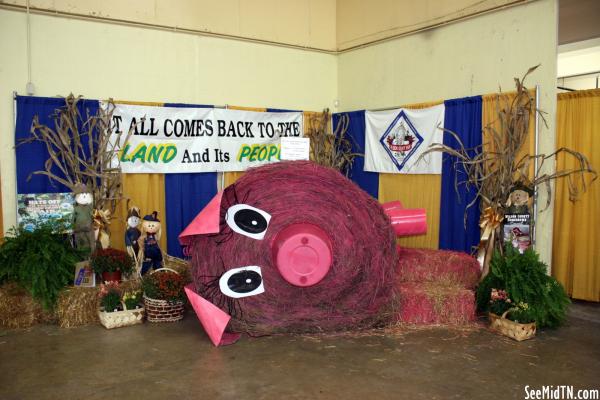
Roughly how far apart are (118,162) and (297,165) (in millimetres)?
2598

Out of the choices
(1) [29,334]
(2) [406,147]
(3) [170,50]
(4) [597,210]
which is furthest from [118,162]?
(4) [597,210]

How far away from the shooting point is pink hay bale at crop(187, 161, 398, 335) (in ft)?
13.6

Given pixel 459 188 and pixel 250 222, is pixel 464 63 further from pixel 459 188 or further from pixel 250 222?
pixel 250 222

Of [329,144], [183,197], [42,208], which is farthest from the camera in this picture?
[329,144]

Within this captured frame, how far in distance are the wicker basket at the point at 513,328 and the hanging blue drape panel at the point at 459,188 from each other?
4.90ft

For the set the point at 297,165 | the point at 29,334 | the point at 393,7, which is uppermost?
the point at 393,7

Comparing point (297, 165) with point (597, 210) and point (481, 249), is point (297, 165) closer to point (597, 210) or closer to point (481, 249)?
point (481, 249)

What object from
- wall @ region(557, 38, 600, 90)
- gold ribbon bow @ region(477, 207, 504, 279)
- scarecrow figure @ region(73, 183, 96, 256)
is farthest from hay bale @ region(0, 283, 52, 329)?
wall @ region(557, 38, 600, 90)

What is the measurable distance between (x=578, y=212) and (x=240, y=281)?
12.4 feet

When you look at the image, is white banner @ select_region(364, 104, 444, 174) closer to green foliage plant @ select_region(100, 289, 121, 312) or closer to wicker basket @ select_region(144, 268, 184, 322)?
wicker basket @ select_region(144, 268, 184, 322)

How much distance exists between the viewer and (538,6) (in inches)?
207

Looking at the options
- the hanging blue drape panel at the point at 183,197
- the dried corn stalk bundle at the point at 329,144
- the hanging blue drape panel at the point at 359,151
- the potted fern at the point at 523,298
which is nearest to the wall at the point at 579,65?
the hanging blue drape panel at the point at 359,151

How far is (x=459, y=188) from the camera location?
232 inches

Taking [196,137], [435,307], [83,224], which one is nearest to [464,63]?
[435,307]
